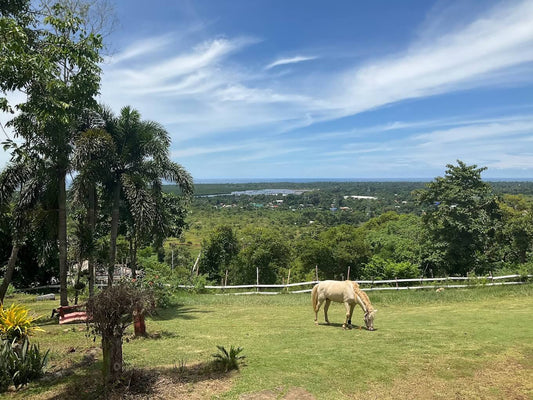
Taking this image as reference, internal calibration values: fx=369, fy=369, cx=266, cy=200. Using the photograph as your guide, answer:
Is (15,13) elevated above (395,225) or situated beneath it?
elevated above

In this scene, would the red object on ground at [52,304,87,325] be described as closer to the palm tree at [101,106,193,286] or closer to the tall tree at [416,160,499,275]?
the palm tree at [101,106,193,286]

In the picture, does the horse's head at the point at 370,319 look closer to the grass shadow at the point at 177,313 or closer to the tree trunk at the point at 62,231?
the grass shadow at the point at 177,313

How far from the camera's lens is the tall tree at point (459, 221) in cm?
2392

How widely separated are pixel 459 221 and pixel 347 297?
1627 centimetres

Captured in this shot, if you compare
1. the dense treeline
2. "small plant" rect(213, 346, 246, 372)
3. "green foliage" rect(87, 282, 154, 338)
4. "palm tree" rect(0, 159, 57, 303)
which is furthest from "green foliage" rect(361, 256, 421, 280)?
"green foliage" rect(87, 282, 154, 338)

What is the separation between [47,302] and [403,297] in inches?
682

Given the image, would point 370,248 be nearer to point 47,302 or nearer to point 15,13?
point 47,302

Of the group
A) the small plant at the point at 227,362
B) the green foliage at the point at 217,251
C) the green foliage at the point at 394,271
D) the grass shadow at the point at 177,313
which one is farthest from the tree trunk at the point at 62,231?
the green foliage at the point at 217,251

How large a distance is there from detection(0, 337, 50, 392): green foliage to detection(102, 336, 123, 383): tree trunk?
1638 millimetres

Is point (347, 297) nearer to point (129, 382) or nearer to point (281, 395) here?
point (281, 395)

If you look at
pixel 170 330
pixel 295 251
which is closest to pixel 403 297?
pixel 170 330

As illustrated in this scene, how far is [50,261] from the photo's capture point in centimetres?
2477

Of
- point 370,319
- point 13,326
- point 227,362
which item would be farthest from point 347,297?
point 13,326

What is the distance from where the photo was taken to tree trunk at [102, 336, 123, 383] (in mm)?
6086
